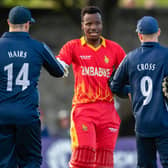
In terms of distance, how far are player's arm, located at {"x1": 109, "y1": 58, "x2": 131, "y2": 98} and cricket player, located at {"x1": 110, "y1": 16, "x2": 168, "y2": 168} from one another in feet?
0.28

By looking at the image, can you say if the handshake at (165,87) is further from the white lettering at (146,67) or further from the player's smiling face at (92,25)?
the player's smiling face at (92,25)

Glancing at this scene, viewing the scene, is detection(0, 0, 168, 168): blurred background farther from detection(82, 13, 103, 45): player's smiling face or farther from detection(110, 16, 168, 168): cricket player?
detection(110, 16, 168, 168): cricket player

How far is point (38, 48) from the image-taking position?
10.5 metres

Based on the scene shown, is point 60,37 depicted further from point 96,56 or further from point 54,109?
point 96,56

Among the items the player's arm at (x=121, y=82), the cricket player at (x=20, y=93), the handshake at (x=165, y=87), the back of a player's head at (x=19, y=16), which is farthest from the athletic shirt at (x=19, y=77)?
the handshake at (x=165, y=87)

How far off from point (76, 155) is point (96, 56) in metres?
1.48

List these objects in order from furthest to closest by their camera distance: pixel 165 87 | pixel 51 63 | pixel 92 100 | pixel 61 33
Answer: pixel 61 33
pixel 92 100
pixel 51 63
pixel 165 87

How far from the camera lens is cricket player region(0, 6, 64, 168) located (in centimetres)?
1031

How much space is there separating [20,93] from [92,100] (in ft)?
5.29

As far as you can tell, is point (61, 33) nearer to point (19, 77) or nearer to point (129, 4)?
point (129, 4)

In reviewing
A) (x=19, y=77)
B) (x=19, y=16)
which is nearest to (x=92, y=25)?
(x=19, y=16)

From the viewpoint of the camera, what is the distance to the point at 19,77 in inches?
406

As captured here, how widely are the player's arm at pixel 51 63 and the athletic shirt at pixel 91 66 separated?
2.85ft

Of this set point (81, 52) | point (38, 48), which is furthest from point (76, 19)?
point (38, 48)
